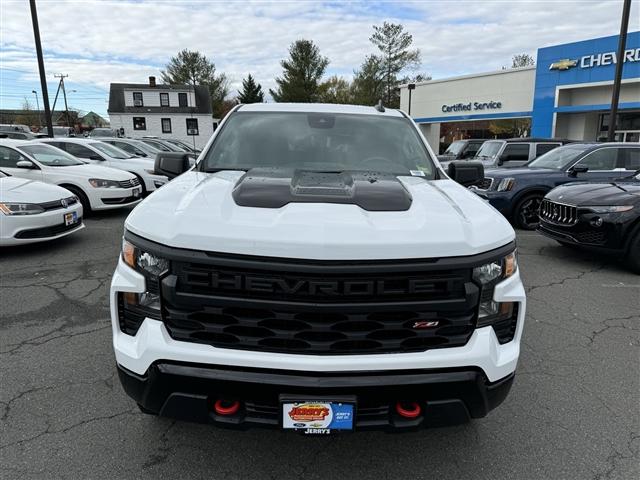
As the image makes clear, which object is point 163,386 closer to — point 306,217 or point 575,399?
point 306,217

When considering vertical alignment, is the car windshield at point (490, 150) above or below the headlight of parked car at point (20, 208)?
above

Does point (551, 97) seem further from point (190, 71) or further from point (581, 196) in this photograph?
point (190, 71)

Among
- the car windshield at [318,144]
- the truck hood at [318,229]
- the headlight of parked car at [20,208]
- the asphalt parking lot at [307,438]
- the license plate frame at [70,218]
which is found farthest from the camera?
the license plate frame at [70,218]

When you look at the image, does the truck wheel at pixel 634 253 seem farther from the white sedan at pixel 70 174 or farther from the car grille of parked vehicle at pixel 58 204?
the white sedan at pixel 70 174

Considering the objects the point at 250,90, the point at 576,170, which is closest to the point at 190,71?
the point at 250,90

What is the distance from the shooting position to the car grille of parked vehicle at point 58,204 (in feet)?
21.6

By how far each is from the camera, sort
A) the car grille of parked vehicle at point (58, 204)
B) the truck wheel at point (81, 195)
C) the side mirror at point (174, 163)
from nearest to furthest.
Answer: the side mirror at point (174, 163)
the car grille of parked vehicle at point (58, 204)
the truck wheel at point (81, 195)

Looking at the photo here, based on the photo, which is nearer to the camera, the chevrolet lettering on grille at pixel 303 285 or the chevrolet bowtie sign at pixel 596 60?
the chevrolet lettering on grille at pixel 303 285

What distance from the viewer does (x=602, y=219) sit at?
19.7 ft

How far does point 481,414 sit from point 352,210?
1104 millimetres

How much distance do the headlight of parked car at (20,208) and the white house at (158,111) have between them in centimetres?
4673

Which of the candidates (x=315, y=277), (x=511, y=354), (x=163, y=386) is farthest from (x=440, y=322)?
(x=163, y=386)

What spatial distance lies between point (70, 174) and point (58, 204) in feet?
8.86

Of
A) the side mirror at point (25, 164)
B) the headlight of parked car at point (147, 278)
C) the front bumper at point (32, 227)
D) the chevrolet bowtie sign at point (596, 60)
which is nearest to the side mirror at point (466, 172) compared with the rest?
the headlight of parked car at point (147, 278)
